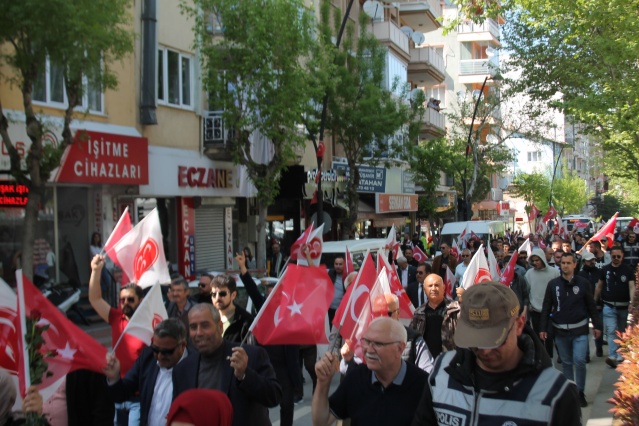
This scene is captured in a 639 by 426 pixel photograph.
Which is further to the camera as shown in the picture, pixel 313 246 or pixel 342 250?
pixel 342 250

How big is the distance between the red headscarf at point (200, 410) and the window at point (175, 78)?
18178 millimetres

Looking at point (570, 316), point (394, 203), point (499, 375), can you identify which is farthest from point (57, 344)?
point (394, 203)

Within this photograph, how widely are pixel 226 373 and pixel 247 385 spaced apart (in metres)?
0.19

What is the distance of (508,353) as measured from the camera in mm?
3387

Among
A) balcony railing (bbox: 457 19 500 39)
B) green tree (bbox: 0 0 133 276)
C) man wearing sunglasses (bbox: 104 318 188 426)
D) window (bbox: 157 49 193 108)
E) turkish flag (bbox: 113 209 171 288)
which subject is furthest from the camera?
balcony railing (bbox: 457 19 500 39)

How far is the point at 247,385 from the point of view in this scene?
4.80 metres

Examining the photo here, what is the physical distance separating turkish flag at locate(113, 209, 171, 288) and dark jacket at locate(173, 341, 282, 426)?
3733 mm

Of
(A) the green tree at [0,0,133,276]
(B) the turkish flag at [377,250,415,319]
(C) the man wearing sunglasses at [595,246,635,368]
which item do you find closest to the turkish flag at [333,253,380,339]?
(B) the turkish flag at [377,250,415,319]

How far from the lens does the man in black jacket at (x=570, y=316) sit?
31.7 ft

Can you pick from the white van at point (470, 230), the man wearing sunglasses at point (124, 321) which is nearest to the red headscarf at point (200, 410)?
the man wearing sunglasses at point (124, 321)

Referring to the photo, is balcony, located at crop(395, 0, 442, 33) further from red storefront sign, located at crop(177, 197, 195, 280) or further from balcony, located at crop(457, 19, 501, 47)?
red storefront sign, located at crop(177, 197, 195, 280)

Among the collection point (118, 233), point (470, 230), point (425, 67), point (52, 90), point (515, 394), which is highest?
point (425, 67)

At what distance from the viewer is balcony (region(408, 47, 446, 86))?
137ft

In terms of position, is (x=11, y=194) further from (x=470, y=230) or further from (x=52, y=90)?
(x=470, y=230)
